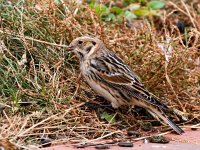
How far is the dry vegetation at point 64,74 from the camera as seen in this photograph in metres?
6.89

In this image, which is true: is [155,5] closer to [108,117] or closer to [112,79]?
[112,79]

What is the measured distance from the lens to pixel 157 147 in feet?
21.6

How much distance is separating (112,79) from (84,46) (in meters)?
0.46

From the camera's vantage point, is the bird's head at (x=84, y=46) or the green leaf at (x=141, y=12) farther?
the green leaf at (x=141, y=12)

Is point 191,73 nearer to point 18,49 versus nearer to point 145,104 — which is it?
point 145,104

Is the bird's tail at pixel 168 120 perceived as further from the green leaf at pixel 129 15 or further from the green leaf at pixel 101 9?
the green leaf at pixel 129 15

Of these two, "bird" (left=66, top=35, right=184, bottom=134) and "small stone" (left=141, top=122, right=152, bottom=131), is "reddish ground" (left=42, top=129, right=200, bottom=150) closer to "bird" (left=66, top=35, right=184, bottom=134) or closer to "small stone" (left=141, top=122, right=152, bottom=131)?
"bird" (left=66, top=35, right=184, bottom=134)

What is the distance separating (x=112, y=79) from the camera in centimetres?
734

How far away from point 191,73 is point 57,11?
5.27ft

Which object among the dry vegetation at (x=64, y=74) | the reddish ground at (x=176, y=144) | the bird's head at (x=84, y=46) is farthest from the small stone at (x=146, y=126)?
the bird's head at (x=84, y=46)

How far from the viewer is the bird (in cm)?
724

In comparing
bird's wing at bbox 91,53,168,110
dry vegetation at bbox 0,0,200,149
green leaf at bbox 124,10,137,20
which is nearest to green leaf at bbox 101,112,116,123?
dry vegetation at bbox 0,0,200,149

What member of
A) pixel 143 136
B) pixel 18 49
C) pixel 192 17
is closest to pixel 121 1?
pixel 192 17

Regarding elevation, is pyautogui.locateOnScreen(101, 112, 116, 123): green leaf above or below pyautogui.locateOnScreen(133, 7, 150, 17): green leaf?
below
